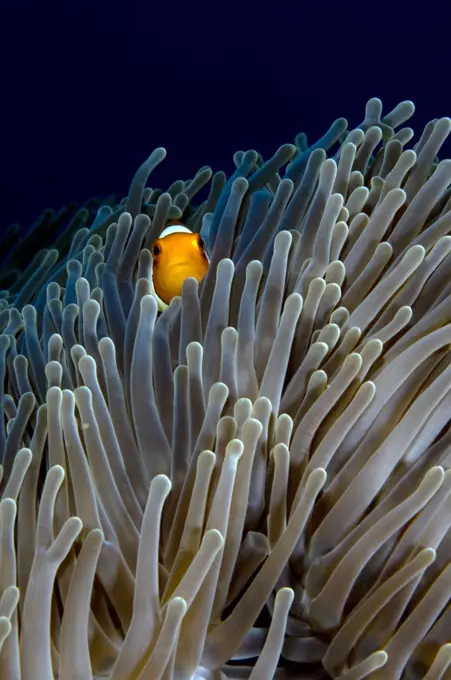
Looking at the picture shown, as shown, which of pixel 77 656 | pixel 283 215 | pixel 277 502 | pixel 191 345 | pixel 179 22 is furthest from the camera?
pixel 179 22

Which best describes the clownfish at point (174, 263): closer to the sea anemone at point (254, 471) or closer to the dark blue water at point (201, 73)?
the sea anemone at point (254, 471)

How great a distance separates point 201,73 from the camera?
14.4 meters

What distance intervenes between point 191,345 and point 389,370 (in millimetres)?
252

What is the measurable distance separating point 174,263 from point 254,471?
0.47m

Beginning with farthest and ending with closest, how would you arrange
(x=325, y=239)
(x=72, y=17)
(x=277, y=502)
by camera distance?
(x=72, y=17), (x=325, y=239), (x=277, y=502)

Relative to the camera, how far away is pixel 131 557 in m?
0.85

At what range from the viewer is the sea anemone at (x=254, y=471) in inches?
Result: 28.7

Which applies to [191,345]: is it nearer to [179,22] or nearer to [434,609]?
[434,609]

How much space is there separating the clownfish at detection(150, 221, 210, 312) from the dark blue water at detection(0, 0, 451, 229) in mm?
10090

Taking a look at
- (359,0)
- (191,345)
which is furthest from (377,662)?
(359,0)

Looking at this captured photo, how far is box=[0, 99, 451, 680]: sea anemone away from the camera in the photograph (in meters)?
0.73

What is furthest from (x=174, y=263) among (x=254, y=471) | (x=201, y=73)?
(x=201, y=73)

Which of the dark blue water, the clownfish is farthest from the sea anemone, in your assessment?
the dark blue water

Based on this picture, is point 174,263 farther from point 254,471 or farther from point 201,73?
point 201,73
